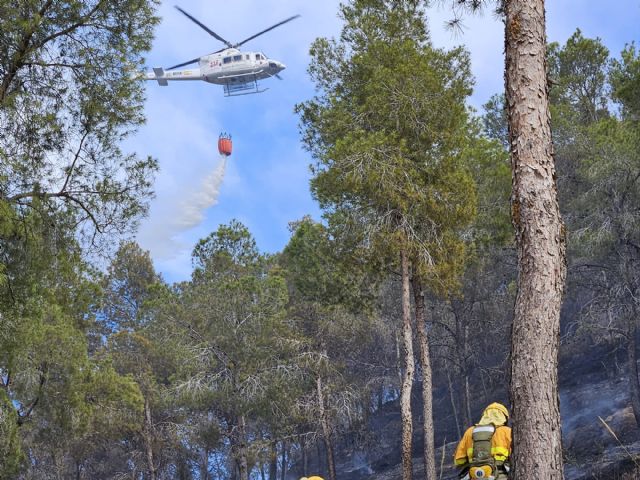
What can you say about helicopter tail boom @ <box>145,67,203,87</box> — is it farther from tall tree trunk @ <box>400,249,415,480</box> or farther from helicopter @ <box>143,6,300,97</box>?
tall tree trunk @ <box>400,249,415,480</box>

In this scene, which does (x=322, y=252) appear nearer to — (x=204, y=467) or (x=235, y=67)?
(x=204, y=467)

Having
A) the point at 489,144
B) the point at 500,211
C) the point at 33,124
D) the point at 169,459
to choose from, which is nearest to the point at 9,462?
the point at 33,124

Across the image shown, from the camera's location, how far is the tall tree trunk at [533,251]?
184 inches

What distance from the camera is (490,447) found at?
7.85 metres

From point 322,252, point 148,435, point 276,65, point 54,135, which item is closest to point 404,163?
point 322,252

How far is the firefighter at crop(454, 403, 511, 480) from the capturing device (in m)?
7.80

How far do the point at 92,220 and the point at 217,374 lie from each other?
13.7 m

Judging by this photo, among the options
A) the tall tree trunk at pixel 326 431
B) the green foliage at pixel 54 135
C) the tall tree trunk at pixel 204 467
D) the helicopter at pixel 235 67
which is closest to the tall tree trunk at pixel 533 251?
the green foliage at pixel 54 135

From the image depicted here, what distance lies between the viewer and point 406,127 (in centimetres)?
1658

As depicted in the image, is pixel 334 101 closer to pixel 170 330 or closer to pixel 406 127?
pixel 406 127

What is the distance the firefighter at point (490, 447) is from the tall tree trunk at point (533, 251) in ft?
10.0

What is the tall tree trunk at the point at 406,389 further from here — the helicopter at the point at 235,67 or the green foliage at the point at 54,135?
the helicopter at the point at 235,67

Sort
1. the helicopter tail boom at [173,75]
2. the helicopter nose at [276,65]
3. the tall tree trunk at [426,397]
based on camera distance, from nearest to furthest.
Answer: the tall tree trunk at [426,397] < the helicopter nose at [276,65] < the helicopter tail boom at [173,75]

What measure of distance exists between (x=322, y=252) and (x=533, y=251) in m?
12.9
